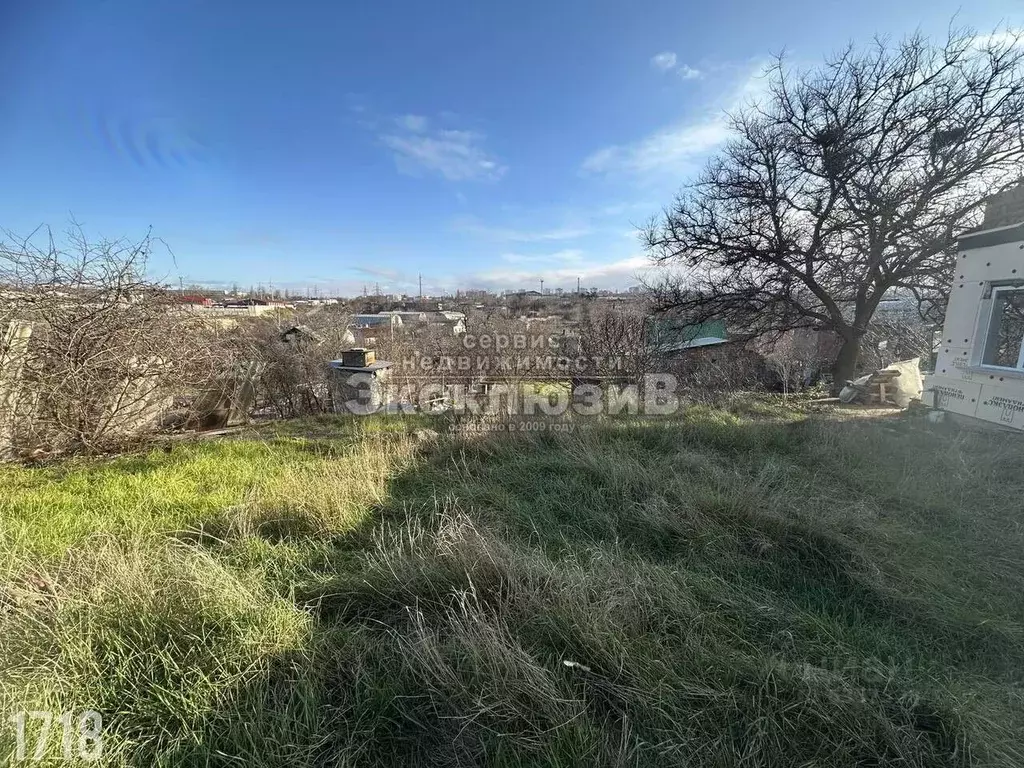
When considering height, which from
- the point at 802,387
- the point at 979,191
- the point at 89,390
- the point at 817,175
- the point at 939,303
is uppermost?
the point at 817,175

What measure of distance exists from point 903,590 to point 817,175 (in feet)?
38.8

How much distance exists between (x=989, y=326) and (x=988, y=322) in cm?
7

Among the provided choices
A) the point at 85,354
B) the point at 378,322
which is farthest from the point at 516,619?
the point at 378,322

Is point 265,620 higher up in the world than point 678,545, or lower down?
higher up

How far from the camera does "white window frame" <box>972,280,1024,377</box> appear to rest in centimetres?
595

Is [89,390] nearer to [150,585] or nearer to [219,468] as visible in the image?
[219,468]

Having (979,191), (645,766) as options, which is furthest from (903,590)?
(979,191)

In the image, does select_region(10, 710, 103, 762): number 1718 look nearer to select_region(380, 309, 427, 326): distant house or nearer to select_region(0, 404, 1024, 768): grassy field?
select_region(0, 404, 1024, 768): grassy field

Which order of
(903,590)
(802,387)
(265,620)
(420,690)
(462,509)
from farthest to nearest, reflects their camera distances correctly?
(802,387) < (462,509) < (903,590) < (265,620) < (420,690)

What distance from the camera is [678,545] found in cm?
289

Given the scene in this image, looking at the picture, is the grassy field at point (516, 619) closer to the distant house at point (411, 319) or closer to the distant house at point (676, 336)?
the distant house at point (676, 336)

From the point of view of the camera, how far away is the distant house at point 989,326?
5891mm

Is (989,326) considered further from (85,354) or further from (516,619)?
(85,354)

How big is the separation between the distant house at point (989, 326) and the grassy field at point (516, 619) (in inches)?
144
